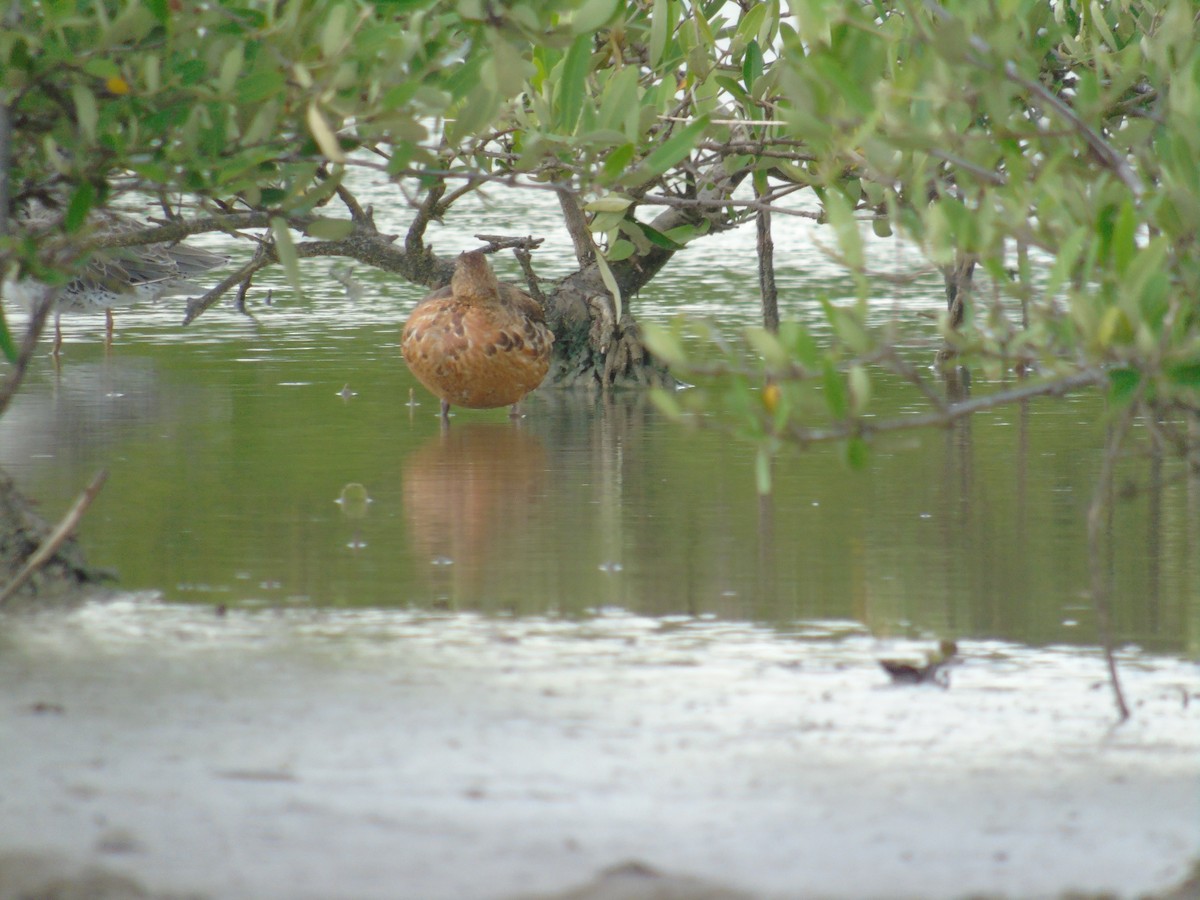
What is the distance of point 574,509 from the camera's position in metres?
6.21

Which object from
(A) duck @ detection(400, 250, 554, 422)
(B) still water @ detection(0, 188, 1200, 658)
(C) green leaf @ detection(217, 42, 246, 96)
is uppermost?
(C) green leaf @ detection(217, 42, 246, 96)

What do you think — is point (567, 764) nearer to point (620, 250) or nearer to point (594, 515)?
point (594, 515)

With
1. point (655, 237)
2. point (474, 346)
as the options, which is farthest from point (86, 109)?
point (474, 346)

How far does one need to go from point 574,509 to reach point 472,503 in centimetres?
40

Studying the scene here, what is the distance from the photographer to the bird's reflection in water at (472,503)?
203 inches

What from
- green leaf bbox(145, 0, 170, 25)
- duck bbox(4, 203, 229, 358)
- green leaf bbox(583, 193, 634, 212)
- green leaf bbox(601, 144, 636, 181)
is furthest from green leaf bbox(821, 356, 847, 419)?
duck bbox(4, 203, 229, 358)

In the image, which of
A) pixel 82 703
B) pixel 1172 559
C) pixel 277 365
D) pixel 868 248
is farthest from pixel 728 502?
pixel 868 248

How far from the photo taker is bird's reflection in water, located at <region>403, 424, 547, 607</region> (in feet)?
16.9

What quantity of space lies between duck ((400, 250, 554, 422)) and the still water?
0.60 ft

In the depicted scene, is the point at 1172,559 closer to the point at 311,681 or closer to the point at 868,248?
the point at 311,681

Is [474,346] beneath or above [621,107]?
beneath

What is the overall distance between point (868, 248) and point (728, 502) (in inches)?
530

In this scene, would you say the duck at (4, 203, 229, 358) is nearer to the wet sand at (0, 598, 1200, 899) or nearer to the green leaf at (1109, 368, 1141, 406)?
the wet sand at (0, 598, 1200, 899)

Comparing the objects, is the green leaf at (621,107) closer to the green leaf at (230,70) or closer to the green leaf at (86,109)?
the green leaf at (230,70)
